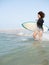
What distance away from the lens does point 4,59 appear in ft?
11.8

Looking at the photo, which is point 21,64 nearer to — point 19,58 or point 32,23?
point 19,58

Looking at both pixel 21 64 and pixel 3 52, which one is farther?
pixel 3 52

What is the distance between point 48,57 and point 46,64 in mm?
528

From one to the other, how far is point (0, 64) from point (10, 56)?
60cm

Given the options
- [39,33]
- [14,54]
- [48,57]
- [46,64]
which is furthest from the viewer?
[39,33]

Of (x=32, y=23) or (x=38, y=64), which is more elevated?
(x=32, y=23)

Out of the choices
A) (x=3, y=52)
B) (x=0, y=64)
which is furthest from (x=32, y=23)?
(x=0, y=64)

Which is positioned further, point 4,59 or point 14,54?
point 14,54

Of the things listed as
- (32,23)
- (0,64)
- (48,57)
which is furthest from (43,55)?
(32,23)

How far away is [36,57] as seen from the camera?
3.80 meters

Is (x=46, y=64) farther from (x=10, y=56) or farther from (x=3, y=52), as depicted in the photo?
(x=3, y=52)

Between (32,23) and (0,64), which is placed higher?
(32,23)

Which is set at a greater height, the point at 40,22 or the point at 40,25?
the point at 40,22

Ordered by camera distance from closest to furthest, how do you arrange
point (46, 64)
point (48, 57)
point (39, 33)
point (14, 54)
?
1. point (46, 64)
2. point (48, 57)
3. point (14, 54)
4. point (39, 33)
